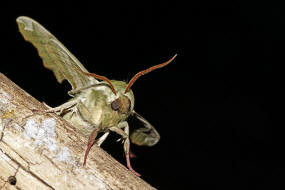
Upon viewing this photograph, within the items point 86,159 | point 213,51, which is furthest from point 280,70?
point 86,159

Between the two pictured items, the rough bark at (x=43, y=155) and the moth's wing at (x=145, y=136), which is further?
the moth's wing at (x=145, y=136)

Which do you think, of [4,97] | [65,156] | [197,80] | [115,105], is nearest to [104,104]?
[115,105]

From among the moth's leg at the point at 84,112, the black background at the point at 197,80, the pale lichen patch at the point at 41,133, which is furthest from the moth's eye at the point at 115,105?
the black background at the point at 197,80

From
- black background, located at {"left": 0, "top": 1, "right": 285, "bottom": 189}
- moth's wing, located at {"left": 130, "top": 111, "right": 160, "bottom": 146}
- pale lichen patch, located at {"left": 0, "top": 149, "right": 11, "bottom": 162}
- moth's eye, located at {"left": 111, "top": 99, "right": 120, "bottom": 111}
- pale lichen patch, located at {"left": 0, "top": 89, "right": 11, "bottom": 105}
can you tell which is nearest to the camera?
pale lichen patch, located at {"left": 0, "top": 149, "right": 11, "bottom": 162}

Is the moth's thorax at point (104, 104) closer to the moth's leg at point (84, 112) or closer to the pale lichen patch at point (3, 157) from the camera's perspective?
the moth's leg at point (84, 112)

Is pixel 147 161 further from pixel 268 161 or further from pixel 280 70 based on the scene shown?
pixel 280 70

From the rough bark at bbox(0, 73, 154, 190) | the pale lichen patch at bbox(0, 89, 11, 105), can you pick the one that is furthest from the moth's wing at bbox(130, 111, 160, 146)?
the pale lichen patch at bbox(0, 89, 11, 105)

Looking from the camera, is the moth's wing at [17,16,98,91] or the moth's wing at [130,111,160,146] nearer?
the moth's wing at [17,16,98,91]

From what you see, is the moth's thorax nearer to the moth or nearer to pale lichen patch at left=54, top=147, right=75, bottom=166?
the moth
